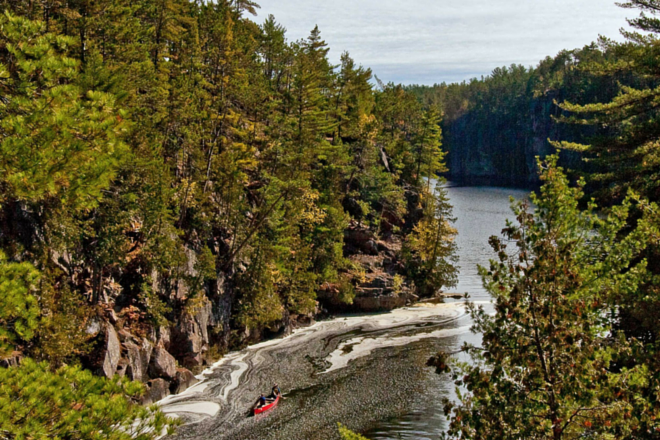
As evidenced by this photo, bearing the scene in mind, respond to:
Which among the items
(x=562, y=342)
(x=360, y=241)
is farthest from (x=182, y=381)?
(x=360, y=241)

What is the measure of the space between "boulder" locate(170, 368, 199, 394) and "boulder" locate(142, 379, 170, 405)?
0.41 meters

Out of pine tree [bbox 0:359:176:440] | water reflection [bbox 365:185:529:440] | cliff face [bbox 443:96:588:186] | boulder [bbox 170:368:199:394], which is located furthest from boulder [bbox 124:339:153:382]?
cliff face [bbox 443:96:588:186]

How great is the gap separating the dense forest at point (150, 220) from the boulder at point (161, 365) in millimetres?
89

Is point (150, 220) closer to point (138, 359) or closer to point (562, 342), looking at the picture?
point (138, 359)

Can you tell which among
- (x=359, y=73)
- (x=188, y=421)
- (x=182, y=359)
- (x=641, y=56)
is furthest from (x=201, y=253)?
(x=359, y=73)

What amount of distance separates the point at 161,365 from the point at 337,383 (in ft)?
29.3

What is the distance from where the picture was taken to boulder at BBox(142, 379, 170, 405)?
808 inches

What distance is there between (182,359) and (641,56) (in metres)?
23.3

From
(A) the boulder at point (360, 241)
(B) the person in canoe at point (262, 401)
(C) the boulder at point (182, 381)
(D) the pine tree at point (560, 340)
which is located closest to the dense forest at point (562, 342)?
(D) the pine tree at point (560, 340)

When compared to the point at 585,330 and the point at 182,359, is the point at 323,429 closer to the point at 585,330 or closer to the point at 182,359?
the point at 182,359

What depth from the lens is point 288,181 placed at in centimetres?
2953

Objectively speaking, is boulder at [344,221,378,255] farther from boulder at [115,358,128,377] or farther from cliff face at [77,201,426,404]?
boulder at [115,358,128,377]

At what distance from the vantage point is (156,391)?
21031 mm

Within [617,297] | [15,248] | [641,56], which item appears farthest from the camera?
[15,248]
